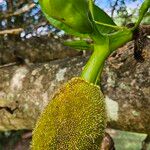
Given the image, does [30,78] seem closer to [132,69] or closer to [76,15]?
[132,69]

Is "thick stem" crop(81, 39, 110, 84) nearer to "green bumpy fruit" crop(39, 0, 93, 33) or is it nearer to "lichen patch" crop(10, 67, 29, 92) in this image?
"green bumpy fruit" crop(39, 0, 93, 33)

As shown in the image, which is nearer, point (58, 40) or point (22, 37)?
point (58, 40)

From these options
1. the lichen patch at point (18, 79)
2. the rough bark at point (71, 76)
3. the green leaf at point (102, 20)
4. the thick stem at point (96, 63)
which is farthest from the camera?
the lichen patch at point (18, 79)

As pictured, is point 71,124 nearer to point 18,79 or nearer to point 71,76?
point 71,76

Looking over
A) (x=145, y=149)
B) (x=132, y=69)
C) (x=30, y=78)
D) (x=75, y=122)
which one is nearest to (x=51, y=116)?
(x=75, y=122)

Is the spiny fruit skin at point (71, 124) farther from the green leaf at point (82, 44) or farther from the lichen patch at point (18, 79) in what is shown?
the lichen patch at point (18, 79)

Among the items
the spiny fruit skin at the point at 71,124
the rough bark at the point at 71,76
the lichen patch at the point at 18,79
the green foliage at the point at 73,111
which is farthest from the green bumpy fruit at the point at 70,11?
the lichen patch at the point at 18,79

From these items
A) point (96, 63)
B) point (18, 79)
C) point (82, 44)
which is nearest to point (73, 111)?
point (96, 63)
